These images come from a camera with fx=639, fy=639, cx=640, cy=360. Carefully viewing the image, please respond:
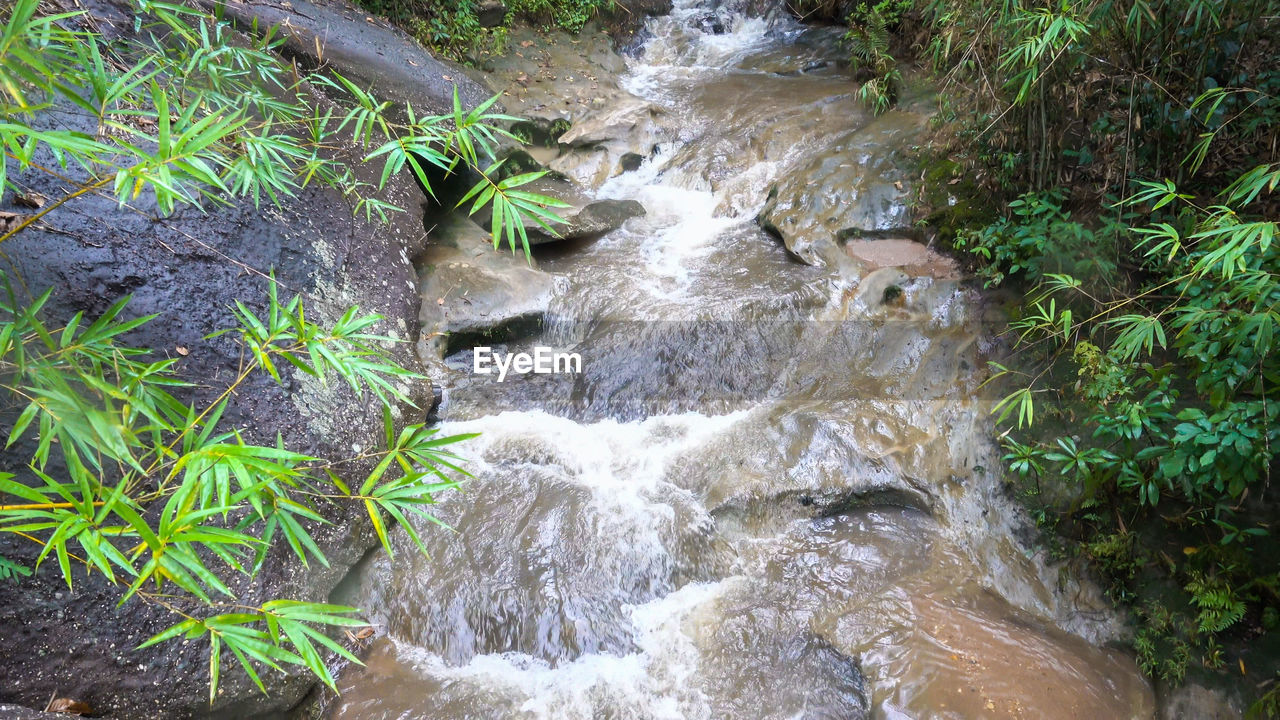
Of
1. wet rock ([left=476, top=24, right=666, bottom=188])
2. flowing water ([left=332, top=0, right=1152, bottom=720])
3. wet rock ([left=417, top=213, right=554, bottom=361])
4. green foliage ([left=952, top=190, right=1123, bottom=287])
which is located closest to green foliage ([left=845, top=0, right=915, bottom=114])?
flowing water ([left=332, top=0, right=1152, bottom=720])

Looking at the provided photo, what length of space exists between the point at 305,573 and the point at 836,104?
700 centimetres

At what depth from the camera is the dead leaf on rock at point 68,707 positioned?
2.44m

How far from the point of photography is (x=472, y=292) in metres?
5.19

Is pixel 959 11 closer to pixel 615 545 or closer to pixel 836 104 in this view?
pixel 836 104

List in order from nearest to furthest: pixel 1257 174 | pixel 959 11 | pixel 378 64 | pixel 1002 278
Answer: pixel 1257 174
pixel 1002 278
pixel 959 11
pixel 378 64

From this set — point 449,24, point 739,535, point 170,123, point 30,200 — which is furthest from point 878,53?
point 30,200

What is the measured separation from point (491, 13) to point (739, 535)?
7.73m

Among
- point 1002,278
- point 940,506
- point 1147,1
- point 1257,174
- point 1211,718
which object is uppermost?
point 1147,1

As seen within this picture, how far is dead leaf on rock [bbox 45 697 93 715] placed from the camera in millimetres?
2439

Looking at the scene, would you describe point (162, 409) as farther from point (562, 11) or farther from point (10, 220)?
point (562, 11)

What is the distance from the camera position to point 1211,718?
274cm

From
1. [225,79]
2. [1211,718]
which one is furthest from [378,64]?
[1211,718]

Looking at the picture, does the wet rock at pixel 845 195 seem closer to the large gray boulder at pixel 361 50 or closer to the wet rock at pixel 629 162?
the wet rock at pixel 629 162

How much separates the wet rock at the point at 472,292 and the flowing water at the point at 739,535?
19 cm
